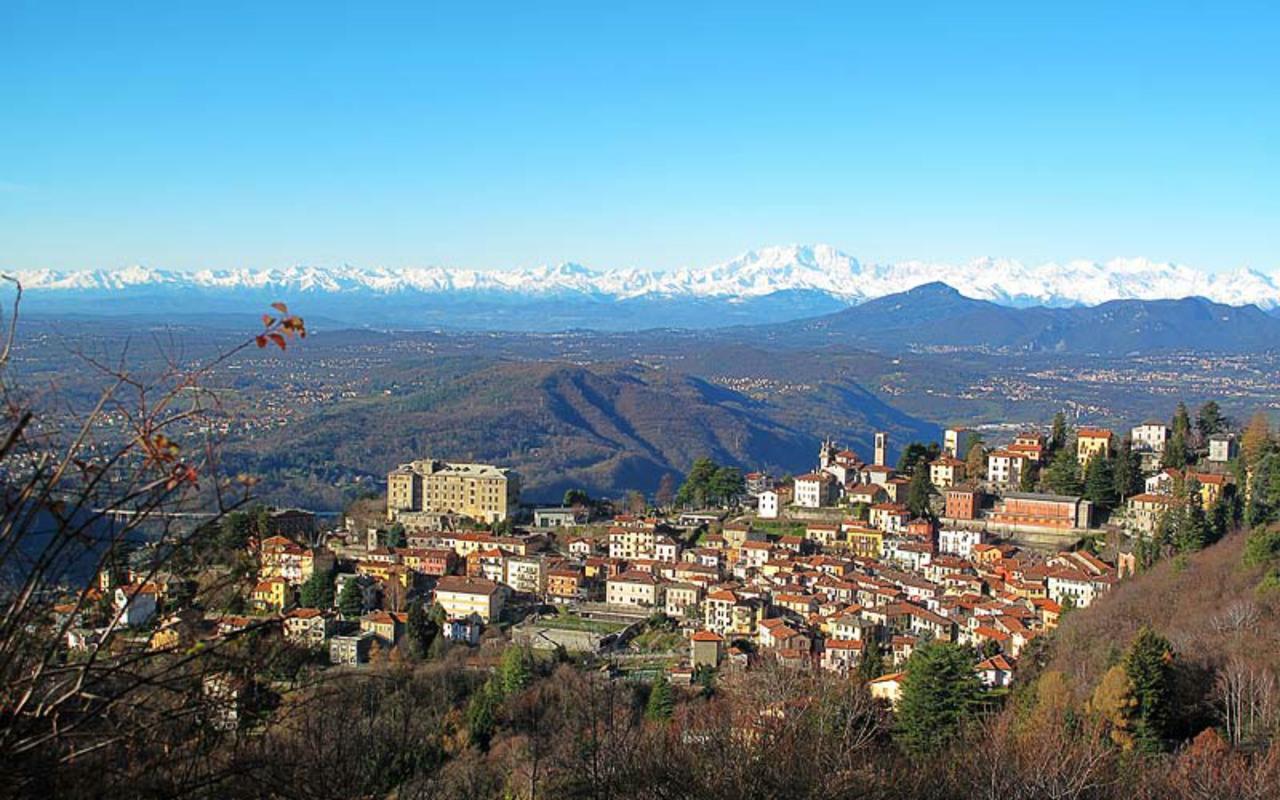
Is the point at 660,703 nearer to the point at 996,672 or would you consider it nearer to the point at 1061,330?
the point at 996,672

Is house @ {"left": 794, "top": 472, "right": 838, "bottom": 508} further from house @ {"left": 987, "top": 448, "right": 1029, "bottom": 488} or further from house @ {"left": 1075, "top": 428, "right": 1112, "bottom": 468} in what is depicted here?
house @ {"left": 1075, "top": 428, "right": 1112, "bottom": 468}

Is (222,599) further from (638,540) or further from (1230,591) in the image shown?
(638,540)

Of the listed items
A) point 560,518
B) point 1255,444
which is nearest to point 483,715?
point 560,518

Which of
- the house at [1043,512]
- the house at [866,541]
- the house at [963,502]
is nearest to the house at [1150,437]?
the house at [1043,512]

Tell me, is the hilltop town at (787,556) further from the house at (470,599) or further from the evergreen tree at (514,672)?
the evergreen tree at (514,672)

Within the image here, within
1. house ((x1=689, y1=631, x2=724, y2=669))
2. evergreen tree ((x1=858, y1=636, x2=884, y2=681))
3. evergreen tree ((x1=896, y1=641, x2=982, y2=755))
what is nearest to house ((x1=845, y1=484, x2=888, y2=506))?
evergreen tree ((x1=858, y1=636, x2=884, y2=681))

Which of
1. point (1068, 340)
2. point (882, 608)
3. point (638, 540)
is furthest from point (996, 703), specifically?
point (1068, 340)
